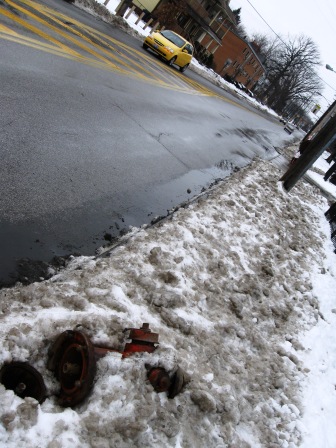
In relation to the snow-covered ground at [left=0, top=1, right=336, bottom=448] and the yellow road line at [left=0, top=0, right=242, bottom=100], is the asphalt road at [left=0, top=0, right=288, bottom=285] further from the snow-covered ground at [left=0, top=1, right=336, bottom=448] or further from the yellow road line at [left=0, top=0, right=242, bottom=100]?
the snow-covered ground at [left=0, top=1, right=336, bottom=448]

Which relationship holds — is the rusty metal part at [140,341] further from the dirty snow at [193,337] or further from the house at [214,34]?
the house at [214,34]

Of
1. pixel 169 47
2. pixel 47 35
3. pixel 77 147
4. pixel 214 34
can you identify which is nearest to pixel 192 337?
pixel 77 147

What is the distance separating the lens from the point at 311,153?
10789 mm

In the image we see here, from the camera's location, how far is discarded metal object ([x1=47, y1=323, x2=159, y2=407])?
2381 mm

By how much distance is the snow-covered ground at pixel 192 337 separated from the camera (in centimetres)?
244

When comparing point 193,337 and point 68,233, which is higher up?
point 193,337

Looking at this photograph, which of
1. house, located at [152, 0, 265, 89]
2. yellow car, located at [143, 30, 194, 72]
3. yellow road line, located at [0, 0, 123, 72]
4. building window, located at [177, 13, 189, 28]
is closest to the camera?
yellow road line, located at [0, 0, 123, 72]

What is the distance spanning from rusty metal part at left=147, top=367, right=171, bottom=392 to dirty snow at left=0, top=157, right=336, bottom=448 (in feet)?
0.18

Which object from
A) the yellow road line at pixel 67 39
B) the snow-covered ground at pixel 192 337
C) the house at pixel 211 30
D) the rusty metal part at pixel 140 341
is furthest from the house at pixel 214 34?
the rusty metal part at pixel 140 341

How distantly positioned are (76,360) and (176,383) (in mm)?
774

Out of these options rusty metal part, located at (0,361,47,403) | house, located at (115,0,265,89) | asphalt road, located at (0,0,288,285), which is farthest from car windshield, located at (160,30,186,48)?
rusty metal part, located at (0,361,47,403)

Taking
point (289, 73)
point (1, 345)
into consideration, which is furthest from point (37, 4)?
point (289, 73)

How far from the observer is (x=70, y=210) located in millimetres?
4453

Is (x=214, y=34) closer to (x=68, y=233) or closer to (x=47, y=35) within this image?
(x=47, y=35)
